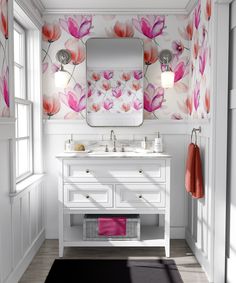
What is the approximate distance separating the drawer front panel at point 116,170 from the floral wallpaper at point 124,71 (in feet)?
2.51

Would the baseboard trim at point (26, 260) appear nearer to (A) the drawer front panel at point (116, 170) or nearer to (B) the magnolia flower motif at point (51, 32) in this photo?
(A) the drawer front panel at point (116, 170)

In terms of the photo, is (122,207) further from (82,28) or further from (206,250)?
(82,28)

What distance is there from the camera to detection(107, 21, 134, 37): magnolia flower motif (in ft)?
12.8

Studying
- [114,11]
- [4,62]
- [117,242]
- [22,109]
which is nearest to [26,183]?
[22,109]

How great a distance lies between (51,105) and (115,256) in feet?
5.59

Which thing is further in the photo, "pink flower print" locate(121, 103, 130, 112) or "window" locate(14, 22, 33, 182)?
"pink flower print" locate(121, 103, 130, 112)

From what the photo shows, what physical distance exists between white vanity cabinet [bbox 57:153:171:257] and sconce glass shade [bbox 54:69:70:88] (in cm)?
86

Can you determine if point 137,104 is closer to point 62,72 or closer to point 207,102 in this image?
point 62,72

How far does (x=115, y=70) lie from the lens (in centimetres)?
389

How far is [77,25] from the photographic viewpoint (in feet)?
12.9

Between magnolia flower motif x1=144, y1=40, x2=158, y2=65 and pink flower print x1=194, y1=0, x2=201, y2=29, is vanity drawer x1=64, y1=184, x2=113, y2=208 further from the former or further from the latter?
pink flower print x1=194, y1=0, x2=201, y2=29

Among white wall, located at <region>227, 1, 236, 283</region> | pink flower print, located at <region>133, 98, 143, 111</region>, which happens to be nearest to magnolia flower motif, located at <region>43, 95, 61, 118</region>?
pink flower print, located at <region>133, 98, 143, 111</region>

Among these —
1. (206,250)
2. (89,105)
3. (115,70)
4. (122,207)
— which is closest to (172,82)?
(115,70)

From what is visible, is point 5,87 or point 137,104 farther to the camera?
point 137,104
